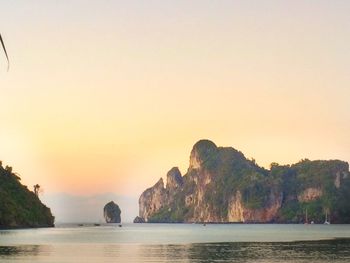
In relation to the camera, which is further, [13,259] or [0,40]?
[13,259]

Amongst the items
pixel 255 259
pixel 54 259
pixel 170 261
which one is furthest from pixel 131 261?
pixel 255 259

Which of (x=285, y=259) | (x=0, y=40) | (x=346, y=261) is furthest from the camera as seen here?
(x=285, y=259)

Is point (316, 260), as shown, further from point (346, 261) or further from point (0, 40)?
point (0, 40)

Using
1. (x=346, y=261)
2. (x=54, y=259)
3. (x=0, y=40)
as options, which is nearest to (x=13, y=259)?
(x=54, y=259)

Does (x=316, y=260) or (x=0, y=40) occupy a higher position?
(x=0, y=40)

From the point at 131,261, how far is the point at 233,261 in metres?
13.3

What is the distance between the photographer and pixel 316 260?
7894cm

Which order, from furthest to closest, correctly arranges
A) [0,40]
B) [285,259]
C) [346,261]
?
[285,259]
[346,261]
[0,40]

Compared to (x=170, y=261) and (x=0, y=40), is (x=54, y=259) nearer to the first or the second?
(x=170, y=261)

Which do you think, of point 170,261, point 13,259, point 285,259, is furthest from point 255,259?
point 13,259

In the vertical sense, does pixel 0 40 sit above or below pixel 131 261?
above

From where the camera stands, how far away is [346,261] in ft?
247

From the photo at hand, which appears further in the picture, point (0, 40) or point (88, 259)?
point (88, 259)

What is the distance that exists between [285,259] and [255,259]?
3.96 m
